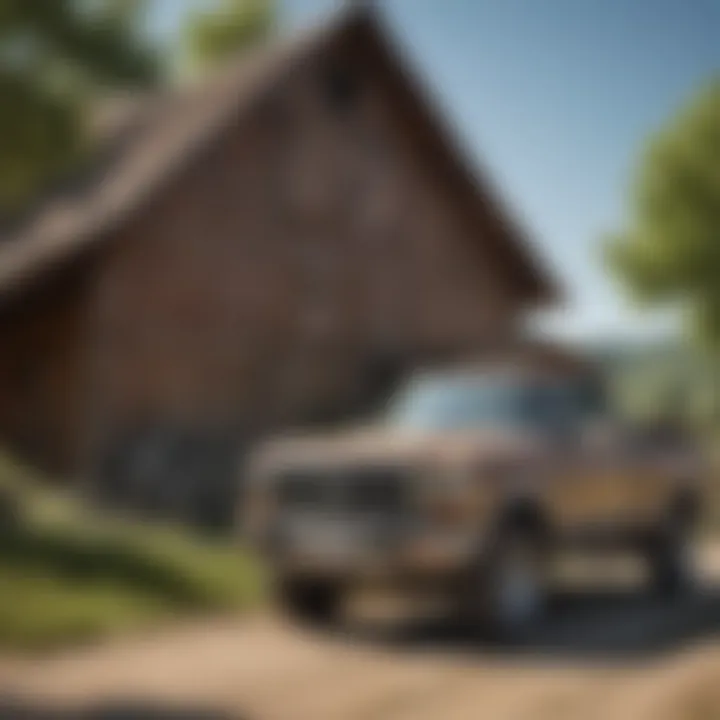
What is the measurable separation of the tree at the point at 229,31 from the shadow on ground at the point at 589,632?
30.3 m

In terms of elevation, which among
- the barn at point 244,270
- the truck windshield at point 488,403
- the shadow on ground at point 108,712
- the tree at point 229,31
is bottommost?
the shadow on ground at point 108,712

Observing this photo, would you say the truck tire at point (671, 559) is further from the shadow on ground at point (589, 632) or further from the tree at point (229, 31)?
the tree at point (229, 31)

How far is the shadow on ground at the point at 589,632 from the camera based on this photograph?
37.0 ft

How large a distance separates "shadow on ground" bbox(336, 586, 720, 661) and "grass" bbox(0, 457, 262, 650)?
168 cm

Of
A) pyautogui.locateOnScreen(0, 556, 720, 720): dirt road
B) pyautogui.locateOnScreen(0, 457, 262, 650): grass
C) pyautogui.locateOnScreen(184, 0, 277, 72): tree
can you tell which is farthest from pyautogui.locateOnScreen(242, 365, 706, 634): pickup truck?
pyautogui.locateOnScreen(184, 0, 277, 72): tree

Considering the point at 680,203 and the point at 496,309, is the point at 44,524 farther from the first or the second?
the point at 680,203

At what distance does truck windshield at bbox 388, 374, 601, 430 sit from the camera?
13281 millimetres

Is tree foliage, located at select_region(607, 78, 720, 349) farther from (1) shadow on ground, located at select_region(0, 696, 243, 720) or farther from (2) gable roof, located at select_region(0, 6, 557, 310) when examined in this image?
(1) shadow on ground, located at select_region(0, 696, 243, 720)

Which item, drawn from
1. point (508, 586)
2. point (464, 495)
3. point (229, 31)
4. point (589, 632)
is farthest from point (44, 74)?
point (229, 31)

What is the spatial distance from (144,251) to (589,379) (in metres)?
10.1

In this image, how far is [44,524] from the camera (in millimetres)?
16188

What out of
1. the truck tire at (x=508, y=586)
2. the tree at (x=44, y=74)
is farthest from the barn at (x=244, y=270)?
the truck tire at (x=508, y=586)

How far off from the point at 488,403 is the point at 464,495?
5.73ft

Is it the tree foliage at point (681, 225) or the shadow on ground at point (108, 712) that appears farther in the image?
the tree foliage at point (681, 225)
